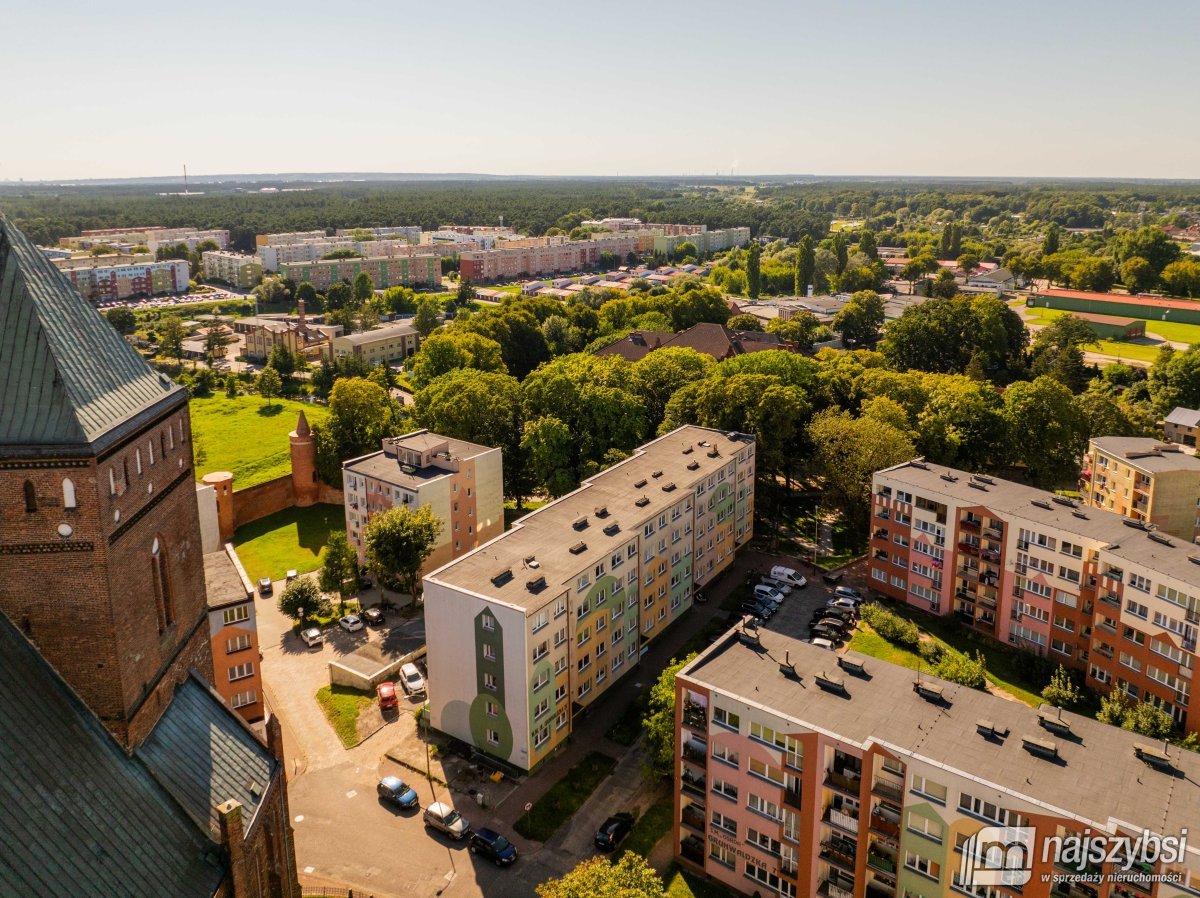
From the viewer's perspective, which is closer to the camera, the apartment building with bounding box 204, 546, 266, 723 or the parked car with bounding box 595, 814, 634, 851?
the parked car with bounding box 595, 814, 634, 851

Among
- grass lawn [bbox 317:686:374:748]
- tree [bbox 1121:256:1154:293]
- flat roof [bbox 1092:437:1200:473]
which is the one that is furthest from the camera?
tree [bbox 1121:256:1154:293]

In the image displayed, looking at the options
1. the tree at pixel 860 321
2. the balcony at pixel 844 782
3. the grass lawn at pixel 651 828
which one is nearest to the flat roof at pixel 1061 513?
the balcony at pixel 844 782

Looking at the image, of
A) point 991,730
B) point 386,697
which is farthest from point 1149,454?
point 386,697

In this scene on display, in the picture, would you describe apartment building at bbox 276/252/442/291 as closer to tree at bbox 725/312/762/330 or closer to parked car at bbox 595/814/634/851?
tree at bbox 725/312/762/330

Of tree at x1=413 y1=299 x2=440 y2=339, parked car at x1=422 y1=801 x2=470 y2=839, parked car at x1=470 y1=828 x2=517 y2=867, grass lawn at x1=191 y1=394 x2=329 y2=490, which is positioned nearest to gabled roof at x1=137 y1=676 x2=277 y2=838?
parked car at x1=470 y1=828 x2=517 y2=867

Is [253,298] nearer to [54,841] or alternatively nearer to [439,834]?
[439,834]
